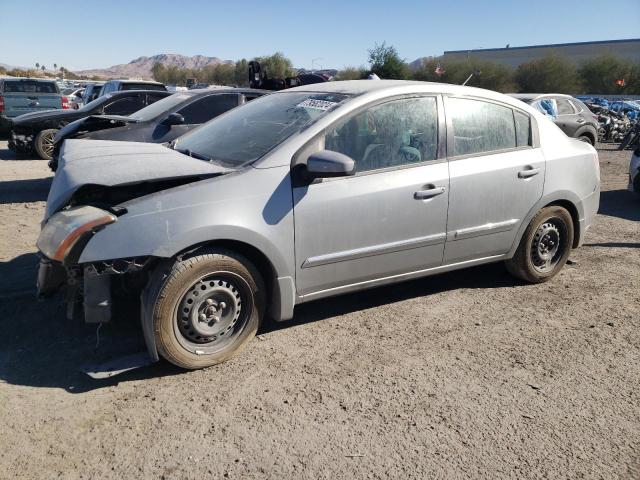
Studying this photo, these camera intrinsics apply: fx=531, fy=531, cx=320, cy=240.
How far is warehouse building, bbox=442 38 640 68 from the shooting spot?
71062 mm

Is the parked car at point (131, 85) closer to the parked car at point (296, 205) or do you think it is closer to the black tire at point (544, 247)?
the parked car at point (296, 205)

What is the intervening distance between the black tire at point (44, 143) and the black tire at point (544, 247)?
9.94 metres

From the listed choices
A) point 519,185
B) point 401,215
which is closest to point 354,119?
point 401,215

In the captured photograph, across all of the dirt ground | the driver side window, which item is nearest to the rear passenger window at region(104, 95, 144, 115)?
the dirt ground

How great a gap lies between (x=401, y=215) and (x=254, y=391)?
159 centimetres

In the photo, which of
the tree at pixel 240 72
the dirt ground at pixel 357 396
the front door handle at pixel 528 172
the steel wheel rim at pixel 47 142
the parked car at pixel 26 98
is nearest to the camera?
the dirt ground at pixel 357 396

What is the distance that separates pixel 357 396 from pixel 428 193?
1.59m

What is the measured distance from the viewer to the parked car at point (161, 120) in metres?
7.28

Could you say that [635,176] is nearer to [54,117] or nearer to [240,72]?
[54,117]

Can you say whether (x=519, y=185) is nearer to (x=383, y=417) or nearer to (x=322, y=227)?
(x=322, y=227)

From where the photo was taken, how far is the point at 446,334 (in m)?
3.88

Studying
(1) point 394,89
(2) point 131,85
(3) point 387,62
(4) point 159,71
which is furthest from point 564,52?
(1) point 394,89

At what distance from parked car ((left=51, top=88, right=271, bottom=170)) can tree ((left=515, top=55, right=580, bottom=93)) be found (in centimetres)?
6346

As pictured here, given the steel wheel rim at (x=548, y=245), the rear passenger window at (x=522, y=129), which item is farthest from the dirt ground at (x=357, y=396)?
the rear passenger window at (x=522, y=129)
